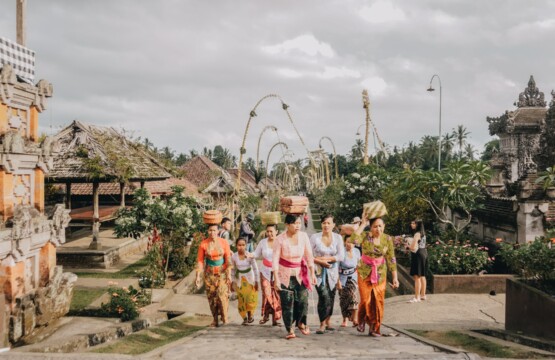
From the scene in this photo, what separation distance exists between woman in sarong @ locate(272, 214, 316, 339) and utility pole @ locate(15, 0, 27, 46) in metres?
6.01

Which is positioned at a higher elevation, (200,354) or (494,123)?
(494,123)

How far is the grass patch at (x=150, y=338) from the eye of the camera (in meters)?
6.95

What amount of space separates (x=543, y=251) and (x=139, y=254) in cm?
1492

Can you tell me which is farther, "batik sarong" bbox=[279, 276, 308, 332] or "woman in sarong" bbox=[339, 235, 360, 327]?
"woman in sarong" bbox=[339, 235, 360, 327]

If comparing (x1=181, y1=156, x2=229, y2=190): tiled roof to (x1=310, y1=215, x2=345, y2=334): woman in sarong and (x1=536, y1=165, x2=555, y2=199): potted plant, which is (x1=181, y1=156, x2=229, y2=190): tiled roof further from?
(x1=310, y1=215, x2=345, y2=334): woman in sarong

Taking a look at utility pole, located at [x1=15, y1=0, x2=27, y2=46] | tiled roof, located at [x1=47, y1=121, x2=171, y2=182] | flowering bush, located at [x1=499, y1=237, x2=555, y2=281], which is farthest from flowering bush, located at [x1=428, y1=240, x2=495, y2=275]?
tiled roof, located at [x1=47, y1=121, x2=171, y2=182]

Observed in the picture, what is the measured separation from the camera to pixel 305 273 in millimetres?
6977

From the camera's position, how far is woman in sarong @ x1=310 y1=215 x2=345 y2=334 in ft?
23.9

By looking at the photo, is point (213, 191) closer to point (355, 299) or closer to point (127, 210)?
point (127, 210)

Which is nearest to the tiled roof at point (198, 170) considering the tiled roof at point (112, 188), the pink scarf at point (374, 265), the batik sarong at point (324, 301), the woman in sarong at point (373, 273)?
the tiled roof at point (112, 188)

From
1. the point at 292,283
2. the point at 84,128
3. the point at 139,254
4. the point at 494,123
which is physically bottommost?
the point at 139,254

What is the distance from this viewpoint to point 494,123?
29641 mm

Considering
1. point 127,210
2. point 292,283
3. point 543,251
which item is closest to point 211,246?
point 292,283

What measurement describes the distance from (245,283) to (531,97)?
93.5 ft
